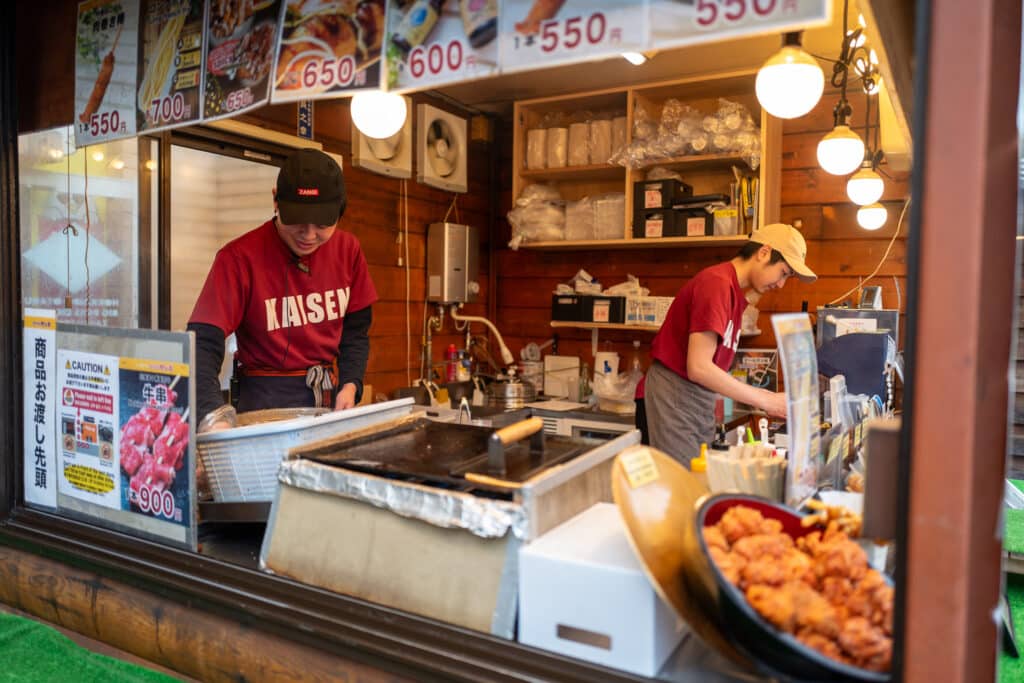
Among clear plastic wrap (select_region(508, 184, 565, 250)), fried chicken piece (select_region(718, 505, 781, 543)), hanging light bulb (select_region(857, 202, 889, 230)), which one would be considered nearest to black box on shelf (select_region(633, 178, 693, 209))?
clear plastic wrap (select_region(508, 184, 565, 250))

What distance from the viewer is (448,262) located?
4.38 meters

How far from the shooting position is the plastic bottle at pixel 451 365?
14.8 feet

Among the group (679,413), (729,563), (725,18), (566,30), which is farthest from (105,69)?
(679,413)

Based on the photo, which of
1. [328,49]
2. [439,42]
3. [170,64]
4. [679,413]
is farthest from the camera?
[679,413]

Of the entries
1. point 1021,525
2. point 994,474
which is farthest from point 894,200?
point 994,474

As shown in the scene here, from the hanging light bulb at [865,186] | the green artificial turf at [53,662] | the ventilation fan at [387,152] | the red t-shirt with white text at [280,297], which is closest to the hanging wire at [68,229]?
the red t-shirt with white text at [280,297]

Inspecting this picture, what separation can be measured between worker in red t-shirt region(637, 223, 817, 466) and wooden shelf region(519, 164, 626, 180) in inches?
62.7

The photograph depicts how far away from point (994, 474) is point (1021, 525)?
1868 millimetres

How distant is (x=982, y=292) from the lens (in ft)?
2.86

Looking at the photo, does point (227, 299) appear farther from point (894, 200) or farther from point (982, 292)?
point (894, 200)

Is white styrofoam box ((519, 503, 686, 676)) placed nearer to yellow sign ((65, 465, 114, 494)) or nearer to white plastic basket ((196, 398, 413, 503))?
white plastic basket ((196, 398, 413, 503))

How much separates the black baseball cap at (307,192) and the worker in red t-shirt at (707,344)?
53.6 inches

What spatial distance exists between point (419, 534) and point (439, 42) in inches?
33.6

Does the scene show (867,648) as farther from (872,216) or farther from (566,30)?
(872,216)
